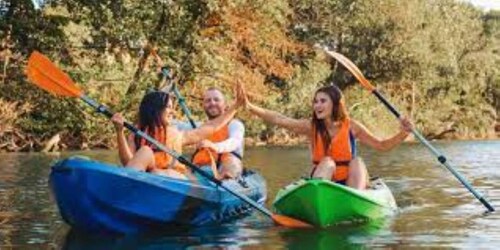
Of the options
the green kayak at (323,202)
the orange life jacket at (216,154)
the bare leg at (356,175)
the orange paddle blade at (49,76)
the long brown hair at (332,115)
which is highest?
the orange paddle blade at (49,76)

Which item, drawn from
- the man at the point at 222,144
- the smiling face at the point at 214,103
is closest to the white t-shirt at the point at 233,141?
the man at the point at 222,144

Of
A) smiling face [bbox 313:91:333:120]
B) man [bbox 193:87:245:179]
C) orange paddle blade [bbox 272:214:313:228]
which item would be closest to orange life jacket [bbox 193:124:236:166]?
man [bbox 193:87:245:179]

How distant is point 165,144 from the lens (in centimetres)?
663

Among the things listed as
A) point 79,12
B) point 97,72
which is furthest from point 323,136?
point 97,72

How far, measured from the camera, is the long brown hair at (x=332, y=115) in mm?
6977

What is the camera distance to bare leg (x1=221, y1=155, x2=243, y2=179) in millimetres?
7820

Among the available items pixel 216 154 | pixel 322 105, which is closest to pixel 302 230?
pixel 322 105

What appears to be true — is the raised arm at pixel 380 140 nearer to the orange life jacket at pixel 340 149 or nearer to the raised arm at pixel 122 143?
the orange life jacket at pixel 340 149

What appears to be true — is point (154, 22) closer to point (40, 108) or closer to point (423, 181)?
point (40, 108)

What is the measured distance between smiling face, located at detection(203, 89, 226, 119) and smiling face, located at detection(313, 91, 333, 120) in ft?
3.03

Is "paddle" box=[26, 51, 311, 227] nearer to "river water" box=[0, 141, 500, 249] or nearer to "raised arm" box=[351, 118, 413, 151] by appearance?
"river water" box=[0, 141, 500, 249]

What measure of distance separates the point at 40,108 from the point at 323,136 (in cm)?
1362

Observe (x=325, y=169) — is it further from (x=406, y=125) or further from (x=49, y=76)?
(x=49, y=76)

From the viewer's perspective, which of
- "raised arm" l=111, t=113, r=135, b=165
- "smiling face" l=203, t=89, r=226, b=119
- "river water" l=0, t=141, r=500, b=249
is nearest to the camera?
"river water" l=0, t=141, r=500, b=249
